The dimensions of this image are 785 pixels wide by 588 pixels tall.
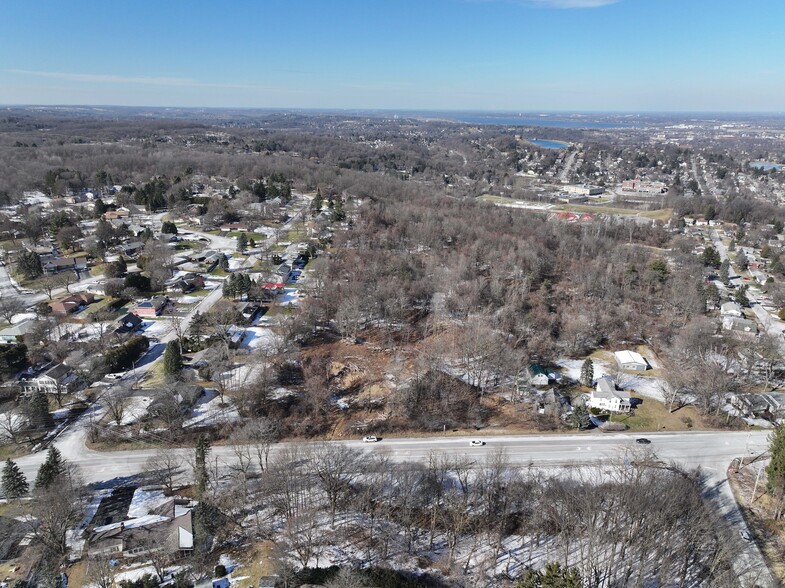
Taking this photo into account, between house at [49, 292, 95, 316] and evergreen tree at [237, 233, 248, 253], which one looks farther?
evergreen tree at [237, 233, 248, 253]

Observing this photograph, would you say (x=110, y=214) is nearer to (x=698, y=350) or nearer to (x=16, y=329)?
(x=16, y=329)

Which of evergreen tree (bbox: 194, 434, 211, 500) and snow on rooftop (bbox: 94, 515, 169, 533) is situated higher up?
evergreen tree (bbox: 194, 434, 211, 500)

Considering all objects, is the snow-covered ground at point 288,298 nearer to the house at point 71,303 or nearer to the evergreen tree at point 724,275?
the house at point 71,303

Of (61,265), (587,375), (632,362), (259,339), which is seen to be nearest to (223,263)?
(61,265)

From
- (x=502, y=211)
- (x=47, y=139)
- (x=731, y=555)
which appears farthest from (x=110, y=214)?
(x=47, y=139)

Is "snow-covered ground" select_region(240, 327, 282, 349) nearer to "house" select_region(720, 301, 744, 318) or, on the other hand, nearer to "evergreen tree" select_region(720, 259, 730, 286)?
"house" select_region(720, 301, 744, 318)

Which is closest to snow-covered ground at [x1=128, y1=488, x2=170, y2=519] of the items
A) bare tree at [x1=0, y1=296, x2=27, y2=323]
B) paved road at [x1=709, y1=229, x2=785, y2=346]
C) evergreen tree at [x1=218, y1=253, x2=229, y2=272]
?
bare tree at [x1=0, y1=296, x2=27, y2=323]

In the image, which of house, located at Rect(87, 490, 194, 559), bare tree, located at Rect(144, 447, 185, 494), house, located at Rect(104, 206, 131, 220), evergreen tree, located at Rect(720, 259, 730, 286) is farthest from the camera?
house, located at Rect(104, 206, 131, 220)
